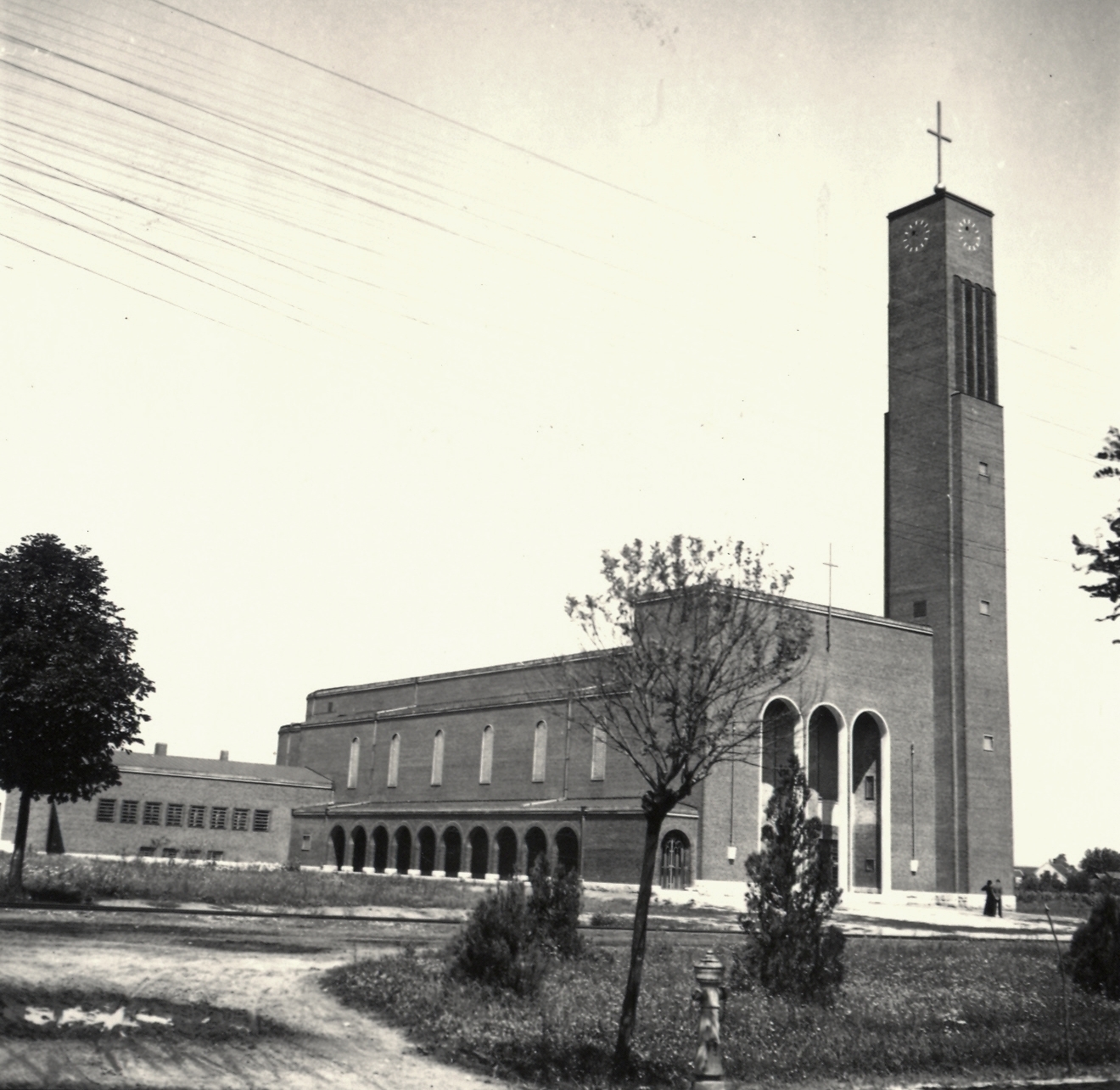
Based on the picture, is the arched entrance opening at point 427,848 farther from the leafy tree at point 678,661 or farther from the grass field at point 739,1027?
the leafy tree at point 678,661

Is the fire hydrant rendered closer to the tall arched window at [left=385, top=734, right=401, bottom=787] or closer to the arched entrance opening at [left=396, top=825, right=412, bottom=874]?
the arched entrance opening at [left=396, top=825, right=412, bottom=874]

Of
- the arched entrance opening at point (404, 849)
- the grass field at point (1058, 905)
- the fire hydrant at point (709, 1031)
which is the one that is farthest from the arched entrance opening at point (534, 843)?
the fire hydrant at point (709, 1031)

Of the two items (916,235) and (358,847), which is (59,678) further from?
(916,235)

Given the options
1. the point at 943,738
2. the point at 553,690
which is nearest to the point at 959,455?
the point at 943,738

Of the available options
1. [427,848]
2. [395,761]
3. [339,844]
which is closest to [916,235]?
[427,848]

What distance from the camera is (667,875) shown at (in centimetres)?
4606

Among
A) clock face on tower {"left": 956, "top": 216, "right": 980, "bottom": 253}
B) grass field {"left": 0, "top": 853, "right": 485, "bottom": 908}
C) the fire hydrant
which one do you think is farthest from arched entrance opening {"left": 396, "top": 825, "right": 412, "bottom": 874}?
the fire hydrant

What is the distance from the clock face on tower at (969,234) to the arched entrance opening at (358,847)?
41.6 meters

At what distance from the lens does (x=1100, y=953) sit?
696 inches

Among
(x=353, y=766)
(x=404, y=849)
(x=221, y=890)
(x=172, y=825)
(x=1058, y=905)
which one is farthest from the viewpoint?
(x=353, y=766)

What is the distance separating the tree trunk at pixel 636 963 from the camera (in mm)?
10680

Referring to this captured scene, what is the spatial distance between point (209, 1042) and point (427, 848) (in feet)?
166

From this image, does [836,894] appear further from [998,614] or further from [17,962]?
[998,614]

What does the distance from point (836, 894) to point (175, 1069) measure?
376 inches
